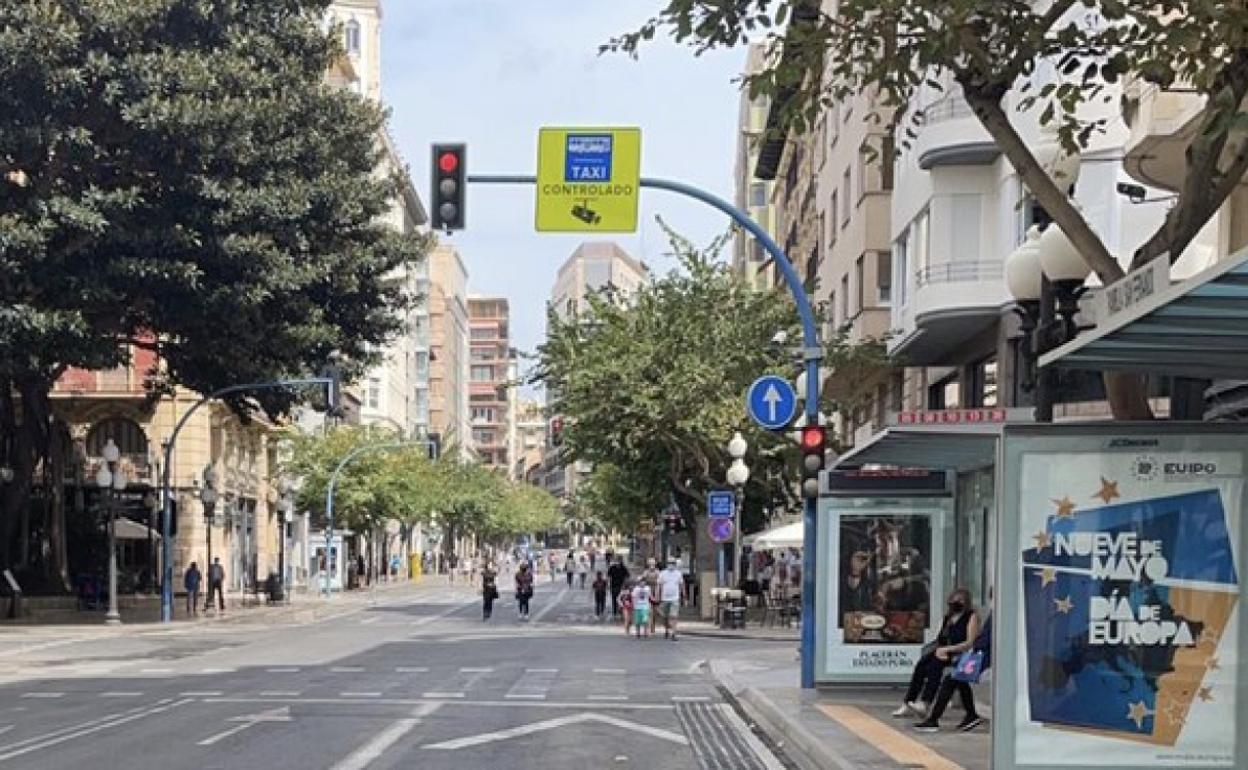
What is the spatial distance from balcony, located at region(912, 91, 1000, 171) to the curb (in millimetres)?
10739

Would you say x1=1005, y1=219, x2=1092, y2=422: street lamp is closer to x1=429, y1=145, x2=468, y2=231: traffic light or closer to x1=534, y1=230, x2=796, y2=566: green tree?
x1=429, y1=145, x2=468, y2=231: traffic light

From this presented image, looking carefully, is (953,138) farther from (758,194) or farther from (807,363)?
(758,194)

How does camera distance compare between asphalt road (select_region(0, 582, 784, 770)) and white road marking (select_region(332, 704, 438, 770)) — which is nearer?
white road marking (select_region(332, 704, 438, 770))

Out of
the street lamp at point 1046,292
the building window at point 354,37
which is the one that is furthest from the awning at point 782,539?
the building window at point 354,37

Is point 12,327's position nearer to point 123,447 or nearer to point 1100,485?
point 123,447

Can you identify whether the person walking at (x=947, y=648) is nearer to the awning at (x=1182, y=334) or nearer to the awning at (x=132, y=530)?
the awning at (x=1182, y=334)

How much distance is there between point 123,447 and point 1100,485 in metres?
46.7

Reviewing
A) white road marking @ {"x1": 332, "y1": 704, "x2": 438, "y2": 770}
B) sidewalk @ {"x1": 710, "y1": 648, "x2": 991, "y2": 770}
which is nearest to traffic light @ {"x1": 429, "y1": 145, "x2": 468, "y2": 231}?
white road marking @ {"x1": 332, "y1": 704, "x2": 438, "y2": 770}

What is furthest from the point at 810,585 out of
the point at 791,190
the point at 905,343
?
the point at 791,190

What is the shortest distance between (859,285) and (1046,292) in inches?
1052

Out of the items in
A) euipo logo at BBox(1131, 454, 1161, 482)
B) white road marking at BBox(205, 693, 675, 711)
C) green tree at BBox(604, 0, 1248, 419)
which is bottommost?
A: white road marking at BBox(205, 693, 675, 711)

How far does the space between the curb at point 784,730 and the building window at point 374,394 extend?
258ft

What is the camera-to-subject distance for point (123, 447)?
51.5 metres

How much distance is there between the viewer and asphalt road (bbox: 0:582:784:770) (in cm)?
1319
